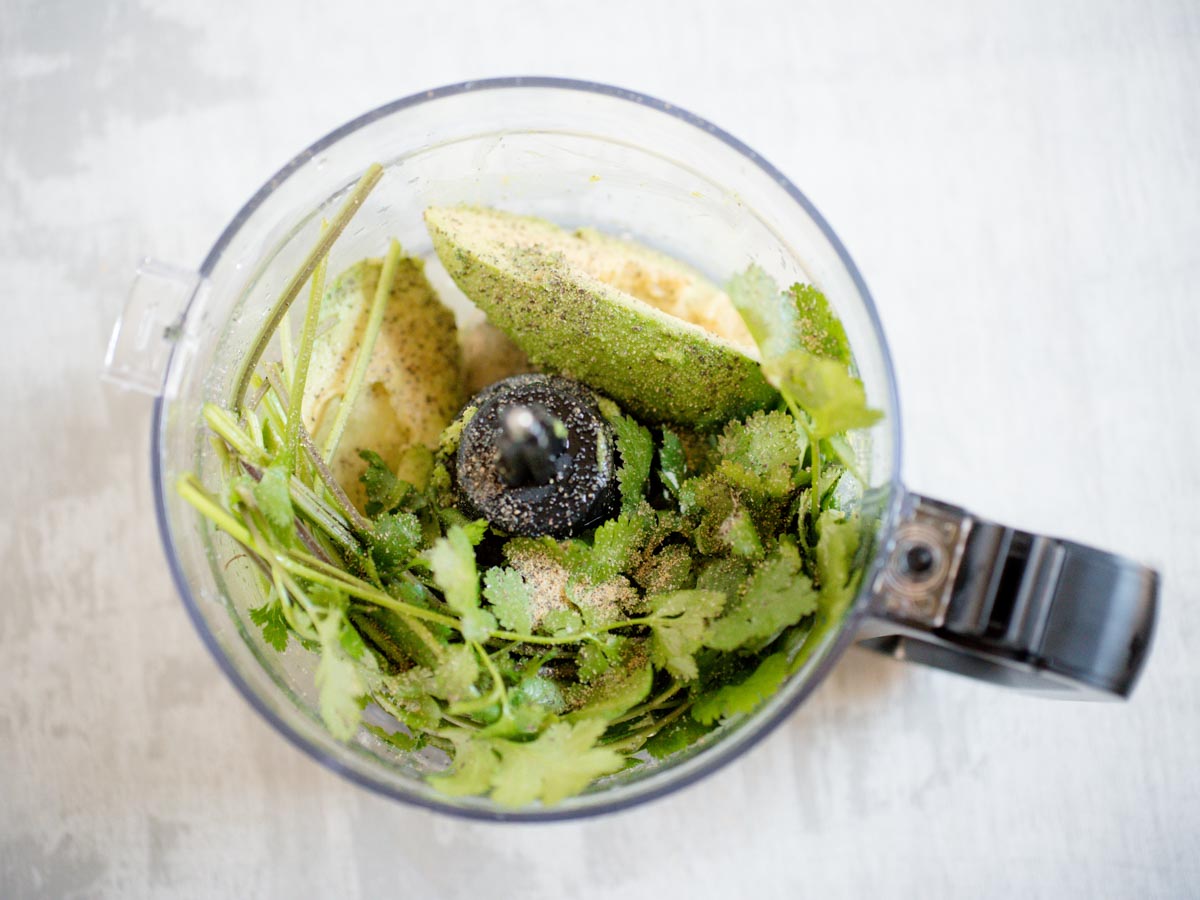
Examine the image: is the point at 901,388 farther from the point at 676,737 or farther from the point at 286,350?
the point at 286,350

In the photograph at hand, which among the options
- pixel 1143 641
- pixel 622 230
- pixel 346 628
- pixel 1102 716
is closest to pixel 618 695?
pixel 346 628

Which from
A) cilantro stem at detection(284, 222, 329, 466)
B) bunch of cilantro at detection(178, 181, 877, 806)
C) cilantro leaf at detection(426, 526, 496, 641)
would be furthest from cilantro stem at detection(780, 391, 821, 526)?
cilantro stem at detection(284, 222, 329, 466)

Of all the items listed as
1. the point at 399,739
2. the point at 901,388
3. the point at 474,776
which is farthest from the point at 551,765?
the point at 901,388

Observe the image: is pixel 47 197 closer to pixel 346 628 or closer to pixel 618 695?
pixel 346 628

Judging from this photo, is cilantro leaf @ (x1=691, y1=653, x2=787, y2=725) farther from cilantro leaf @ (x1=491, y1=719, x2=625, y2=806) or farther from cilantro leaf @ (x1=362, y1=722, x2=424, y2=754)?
cilantro leaf @ (x1=362, y1=722, x2=424, y2=754)

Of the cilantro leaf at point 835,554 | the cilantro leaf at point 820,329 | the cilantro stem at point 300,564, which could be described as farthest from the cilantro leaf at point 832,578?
the cilantro stem at point 300,564

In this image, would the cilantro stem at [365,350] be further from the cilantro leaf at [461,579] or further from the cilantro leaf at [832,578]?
the cilantro leaf at [832,578]

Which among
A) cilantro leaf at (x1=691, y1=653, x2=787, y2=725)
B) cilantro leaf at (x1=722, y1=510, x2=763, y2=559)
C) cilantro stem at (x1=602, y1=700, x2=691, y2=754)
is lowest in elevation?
cilantro stem at (x1=602, y1=700, x2=691, y2=754)
